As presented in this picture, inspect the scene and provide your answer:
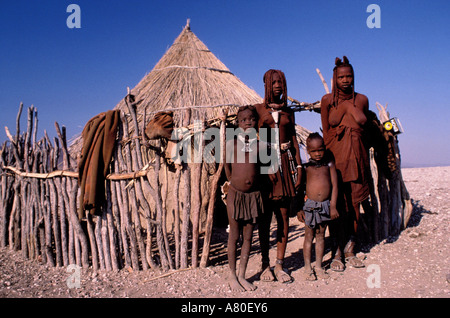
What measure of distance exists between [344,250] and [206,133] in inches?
88.5

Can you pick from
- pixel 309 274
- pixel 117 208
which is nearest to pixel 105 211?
pixel 117 208

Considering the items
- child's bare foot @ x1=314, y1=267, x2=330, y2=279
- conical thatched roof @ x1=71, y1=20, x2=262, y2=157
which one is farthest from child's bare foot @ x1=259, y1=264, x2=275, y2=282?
conical thatched roof @ x1=71, y1=20, x2=262, y2=157

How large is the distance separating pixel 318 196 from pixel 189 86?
364 centimetres

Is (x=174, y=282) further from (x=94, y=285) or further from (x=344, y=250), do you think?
(x=344, y=250)

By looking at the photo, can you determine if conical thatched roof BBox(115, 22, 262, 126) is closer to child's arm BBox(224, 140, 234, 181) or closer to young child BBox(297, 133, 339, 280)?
child's arm BBox(224, 140, 234, 181)

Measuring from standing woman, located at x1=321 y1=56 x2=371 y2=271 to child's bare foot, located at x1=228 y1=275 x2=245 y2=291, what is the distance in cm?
117

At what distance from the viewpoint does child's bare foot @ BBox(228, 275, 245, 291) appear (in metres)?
3.06

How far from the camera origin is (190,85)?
5980 millimetres

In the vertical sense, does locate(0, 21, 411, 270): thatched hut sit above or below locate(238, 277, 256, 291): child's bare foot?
above

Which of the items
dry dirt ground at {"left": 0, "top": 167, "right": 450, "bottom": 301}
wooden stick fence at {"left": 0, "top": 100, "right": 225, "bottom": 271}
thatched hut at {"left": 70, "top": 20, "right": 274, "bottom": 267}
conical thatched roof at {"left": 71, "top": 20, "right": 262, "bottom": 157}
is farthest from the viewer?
conical thatched roof at {"left": 71, "top": 20, "right": 262, "bottom": 157}

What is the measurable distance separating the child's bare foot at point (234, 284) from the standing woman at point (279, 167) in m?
0.32

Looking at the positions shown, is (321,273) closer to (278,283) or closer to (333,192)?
(278,283)

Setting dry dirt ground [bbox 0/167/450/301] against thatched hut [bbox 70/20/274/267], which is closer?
dry dirt ground [bbox 0/167/450/301]
